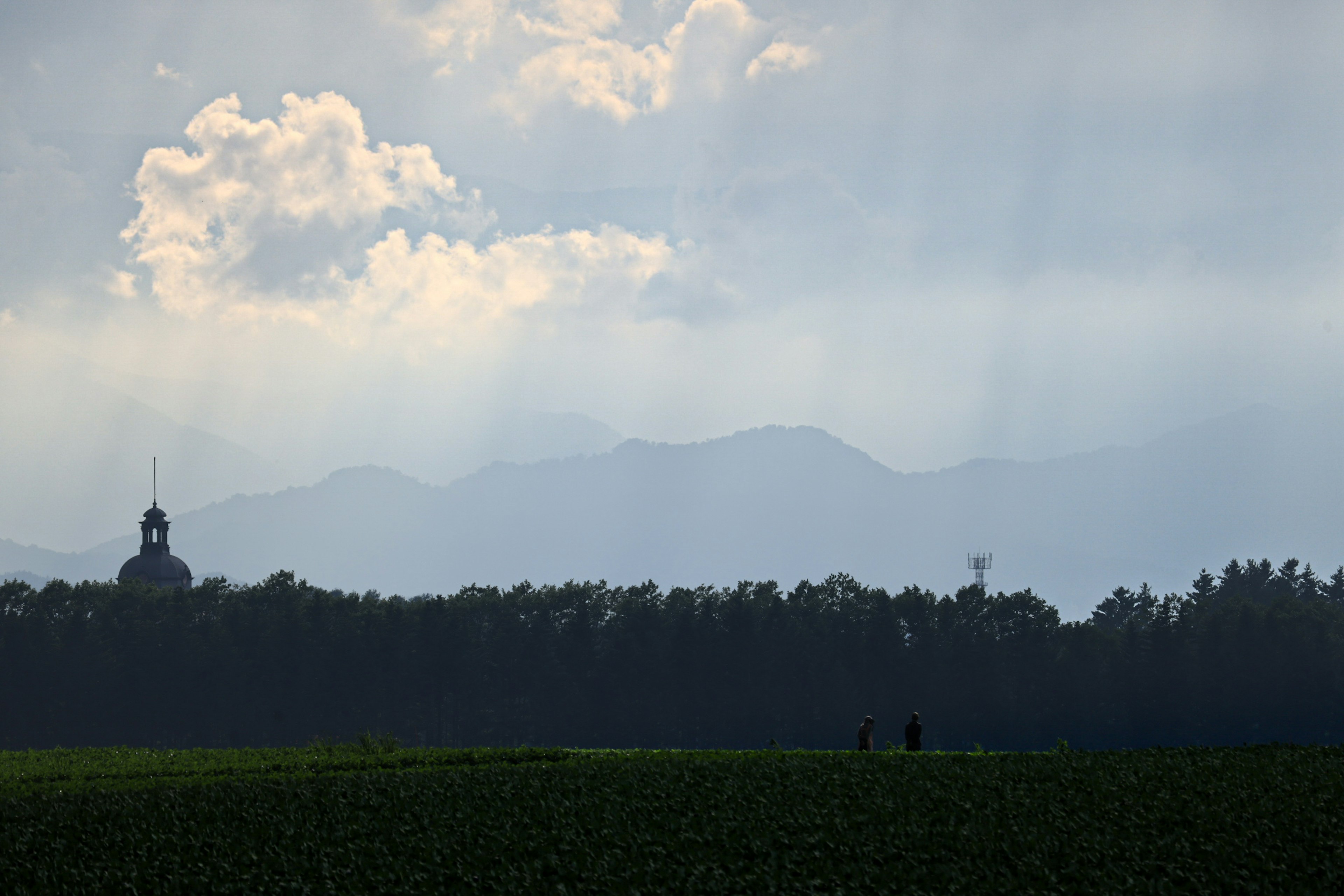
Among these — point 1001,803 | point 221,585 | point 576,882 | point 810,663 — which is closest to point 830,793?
point 1001,803

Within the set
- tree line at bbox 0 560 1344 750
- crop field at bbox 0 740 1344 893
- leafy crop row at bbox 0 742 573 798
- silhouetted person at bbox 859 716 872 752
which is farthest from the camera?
tree line at bbox 0 560 1344 750

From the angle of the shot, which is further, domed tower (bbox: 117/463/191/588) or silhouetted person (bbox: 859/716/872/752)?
domed tower (bbox: 117/463/191/588)

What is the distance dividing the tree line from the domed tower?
3389cm

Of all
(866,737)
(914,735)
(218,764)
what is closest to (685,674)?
(914,735)

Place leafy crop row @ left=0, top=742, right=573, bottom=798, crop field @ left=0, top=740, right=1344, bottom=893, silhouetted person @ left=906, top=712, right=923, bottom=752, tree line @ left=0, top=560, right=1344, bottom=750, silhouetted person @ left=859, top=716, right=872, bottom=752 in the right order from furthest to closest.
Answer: tree line @ left=0, top=560, right=1344, bottom=750, silhouetted person @ left=906, top=712, right=923, bottom=752, silhouetted person @ left=859, top=716, right=872, bottom=752, leafy crop row @ left=0, top=742, right=573, bottom=798, crop field @ left=0, top=740, right=1344, bottom=893

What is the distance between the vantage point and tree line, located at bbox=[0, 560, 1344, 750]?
3792 inches

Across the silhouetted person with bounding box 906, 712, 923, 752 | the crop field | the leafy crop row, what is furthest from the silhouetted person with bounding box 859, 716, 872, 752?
the leafy crop row

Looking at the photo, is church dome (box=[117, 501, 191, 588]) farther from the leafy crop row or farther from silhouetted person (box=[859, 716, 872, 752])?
silhouetted person (box=[859, 716, 872, 752])

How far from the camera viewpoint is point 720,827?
78.6 ft

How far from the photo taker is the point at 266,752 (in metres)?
39.9

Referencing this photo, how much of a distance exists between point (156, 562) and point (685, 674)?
83.1 meters

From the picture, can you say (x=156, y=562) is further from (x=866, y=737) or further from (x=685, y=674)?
(x=866, y=737)

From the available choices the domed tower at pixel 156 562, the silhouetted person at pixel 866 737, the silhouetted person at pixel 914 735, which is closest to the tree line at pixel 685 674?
the domed tower at pixel 156 562

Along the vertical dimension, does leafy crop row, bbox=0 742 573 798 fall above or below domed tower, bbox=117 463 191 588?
below
